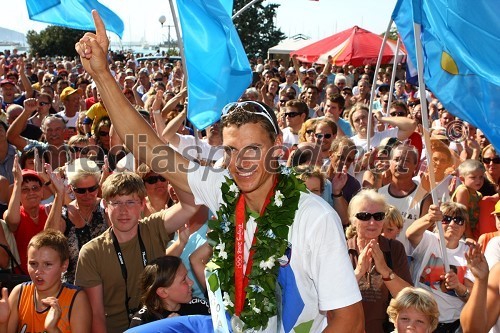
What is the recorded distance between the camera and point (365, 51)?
2003 centimetres

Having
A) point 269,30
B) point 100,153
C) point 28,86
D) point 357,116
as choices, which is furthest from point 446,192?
point 269,30

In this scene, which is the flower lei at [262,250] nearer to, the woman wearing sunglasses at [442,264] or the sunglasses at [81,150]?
the woman wearing sunglasses at [442,264]

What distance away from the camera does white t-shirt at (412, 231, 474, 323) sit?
5.02 meters

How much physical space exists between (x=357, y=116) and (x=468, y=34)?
374cm

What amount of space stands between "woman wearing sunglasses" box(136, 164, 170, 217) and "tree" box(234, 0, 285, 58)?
4261cm

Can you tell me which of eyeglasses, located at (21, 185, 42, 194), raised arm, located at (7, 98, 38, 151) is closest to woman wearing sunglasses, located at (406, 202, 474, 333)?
eyeglasses, located at (21, 185, 42, 194)

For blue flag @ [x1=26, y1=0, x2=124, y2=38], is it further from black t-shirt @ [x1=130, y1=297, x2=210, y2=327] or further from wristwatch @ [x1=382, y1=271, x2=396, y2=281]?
wristwatch @ [x1=382, y1=271, x2=396, y2=281]

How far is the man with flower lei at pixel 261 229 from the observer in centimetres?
269

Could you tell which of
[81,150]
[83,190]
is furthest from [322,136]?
[83,190]

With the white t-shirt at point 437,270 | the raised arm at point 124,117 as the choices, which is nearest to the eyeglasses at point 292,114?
the white t-shirt at point 437,270

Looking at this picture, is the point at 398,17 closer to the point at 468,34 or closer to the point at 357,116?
the point at 468,34

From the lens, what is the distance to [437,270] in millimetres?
5211

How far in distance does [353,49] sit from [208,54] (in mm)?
14544

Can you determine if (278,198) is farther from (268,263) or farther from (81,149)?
(81,149)
